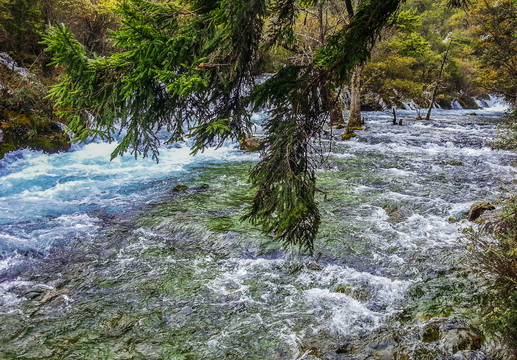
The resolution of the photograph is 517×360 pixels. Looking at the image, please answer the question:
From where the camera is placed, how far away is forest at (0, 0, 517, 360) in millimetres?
4020

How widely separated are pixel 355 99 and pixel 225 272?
54.8ft

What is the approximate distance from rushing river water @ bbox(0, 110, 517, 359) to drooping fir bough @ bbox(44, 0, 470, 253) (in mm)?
1882

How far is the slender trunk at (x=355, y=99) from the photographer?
20.2m

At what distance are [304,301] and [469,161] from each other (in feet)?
39.9

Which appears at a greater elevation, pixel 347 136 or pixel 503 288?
pixel 347 136

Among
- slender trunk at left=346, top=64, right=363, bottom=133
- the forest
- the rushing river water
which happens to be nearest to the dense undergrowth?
the forest

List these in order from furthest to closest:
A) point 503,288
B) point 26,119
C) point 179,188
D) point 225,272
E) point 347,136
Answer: point 347,136 < point 26,119 < point 179,188 < point 225,272 < point 503,288

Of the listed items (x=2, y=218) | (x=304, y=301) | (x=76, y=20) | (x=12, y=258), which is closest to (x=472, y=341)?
(x=304, y=301)

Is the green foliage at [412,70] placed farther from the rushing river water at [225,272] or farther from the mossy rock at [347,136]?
the rushing river water at [225,272]

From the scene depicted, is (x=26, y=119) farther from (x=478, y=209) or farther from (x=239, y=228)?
(x=478, y=209)

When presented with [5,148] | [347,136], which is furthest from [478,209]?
[5,148]

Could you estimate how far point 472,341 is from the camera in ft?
13.9

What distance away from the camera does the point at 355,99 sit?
20.6m

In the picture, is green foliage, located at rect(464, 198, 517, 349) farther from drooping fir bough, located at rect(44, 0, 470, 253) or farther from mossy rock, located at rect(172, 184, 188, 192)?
mossy rock, located at rect(172, 184, 188, 192)
